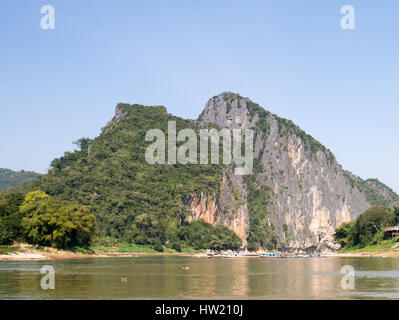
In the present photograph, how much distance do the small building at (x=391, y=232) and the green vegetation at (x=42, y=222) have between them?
6850cm

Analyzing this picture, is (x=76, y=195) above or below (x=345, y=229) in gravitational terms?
above

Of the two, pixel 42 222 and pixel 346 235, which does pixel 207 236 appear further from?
pixel 42 222

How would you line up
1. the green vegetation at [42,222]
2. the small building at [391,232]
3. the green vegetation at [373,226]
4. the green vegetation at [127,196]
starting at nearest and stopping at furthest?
1. the green vegetation at [42,222]
2. the small building at [391,232]
3. the green vegetation at [373,226]
4. the green vegetation at [127,196]

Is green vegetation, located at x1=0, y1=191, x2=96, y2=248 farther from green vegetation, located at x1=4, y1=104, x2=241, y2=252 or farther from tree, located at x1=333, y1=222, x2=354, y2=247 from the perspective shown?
tree, located at x1=333, y1=222, x2=354, y2=247

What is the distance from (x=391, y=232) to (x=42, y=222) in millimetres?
79442

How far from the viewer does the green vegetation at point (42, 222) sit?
298 ft

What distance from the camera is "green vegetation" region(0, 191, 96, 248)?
90.8 metres

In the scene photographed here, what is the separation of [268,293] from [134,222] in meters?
128

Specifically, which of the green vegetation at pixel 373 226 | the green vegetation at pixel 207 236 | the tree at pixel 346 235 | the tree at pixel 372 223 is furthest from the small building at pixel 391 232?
the green vegetation at pixel 207 236

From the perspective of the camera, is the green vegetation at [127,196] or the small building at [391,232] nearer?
the small building at [391,232]

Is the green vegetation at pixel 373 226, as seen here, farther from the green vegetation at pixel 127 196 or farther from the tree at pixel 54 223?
the tree at pixel 54 223
